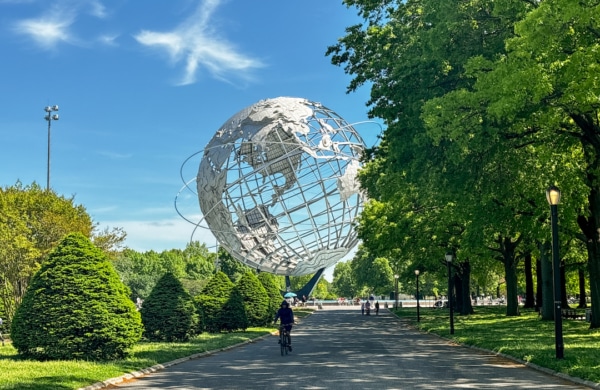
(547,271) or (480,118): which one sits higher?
(480,118)

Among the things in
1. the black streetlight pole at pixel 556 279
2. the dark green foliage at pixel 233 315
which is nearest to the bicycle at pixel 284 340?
the black streetlight pole at pixel 556 279

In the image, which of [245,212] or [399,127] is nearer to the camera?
[399,127]

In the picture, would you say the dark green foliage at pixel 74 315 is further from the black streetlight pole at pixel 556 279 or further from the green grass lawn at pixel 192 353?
the black streetlight pole at pixel 556 279

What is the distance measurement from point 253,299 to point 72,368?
21.4 metres

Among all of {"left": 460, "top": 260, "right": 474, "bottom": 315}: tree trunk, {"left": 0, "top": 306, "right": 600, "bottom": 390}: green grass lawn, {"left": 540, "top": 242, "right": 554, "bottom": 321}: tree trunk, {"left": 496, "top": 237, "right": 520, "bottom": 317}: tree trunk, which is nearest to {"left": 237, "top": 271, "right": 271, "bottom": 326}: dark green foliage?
{"left": 0, "top": 306, "right": 600, "bottom": 390}: green grass lawn

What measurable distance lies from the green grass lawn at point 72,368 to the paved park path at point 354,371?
65cm

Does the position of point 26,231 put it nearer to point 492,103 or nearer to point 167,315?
point 167,315

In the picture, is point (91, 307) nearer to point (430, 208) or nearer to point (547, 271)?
point (430, 208)

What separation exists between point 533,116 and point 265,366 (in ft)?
34.1

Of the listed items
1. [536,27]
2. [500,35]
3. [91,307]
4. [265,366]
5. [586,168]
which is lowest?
[265,366]

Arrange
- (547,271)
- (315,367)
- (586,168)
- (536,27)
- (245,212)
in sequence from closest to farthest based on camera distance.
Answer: (536,27) → (315,367) → (586,168) → (547,271) → (245,212)

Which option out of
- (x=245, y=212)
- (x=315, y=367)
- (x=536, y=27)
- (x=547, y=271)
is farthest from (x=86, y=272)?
(x=245, y=212)

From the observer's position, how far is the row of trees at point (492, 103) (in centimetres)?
1547

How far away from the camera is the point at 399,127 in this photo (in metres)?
21.1
